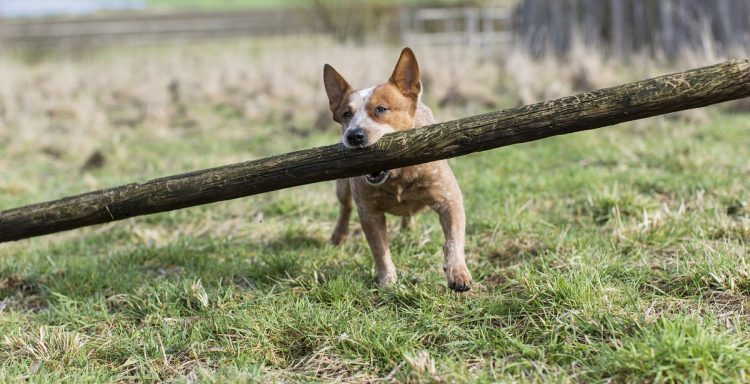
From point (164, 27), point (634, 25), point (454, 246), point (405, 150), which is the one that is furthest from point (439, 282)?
point (164, 27)

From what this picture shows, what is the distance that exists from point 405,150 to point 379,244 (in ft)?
2.60

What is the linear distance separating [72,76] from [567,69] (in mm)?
9796

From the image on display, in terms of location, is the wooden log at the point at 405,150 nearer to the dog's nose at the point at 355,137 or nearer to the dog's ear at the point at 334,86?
the dog's nose at the point at 355,137

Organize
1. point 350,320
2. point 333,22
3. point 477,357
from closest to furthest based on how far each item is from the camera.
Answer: point 477,357 < point 350,320 < point 333,22

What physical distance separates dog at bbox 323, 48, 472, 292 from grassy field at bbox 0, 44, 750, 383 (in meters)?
0.22

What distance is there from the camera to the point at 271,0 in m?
40.6

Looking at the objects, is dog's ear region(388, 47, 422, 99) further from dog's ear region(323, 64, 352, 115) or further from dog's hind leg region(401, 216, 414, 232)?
dog's hind leg region(401, 216, 414, 232)

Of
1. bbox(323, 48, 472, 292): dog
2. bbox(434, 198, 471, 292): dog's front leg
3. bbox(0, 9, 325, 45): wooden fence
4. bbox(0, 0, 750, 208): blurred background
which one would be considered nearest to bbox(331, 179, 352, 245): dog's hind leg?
bbox(323, 48, 472, 292): dog

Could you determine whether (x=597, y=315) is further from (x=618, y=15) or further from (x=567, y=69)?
(x=618, y=15)

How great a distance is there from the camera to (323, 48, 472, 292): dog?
348 cm

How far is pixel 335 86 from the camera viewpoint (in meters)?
3.84

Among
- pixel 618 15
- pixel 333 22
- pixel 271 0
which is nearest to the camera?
pixel 618 15

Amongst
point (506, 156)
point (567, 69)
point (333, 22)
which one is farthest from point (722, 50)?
point (333, 22)

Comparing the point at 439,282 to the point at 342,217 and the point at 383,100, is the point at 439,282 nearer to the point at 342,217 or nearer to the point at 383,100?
the point at 383,100
